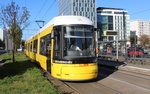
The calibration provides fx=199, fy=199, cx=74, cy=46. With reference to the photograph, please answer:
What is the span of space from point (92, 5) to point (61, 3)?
14930 mm

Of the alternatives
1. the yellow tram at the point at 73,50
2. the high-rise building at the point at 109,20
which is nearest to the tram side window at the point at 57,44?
the yellow tram at the point at 73,50

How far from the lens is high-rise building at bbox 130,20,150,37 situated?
16550cm

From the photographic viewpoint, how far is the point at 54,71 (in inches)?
375

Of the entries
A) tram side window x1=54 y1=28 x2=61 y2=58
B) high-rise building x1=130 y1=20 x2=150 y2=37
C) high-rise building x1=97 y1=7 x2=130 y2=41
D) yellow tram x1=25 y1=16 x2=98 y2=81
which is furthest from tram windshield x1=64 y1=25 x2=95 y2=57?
high-rise building x1=130 y1=20 x2=150 y2=37

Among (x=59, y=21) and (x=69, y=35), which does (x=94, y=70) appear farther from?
(x=59, y=21)

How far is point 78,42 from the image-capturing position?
9.17 meters

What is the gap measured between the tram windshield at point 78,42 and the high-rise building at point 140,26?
162334mm

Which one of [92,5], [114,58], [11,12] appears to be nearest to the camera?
[11,12]

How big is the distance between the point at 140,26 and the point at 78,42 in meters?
168

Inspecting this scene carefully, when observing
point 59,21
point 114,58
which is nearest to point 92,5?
point 114,58

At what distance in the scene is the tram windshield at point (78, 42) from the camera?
9102 millimetres

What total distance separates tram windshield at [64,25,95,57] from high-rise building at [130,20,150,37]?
162m

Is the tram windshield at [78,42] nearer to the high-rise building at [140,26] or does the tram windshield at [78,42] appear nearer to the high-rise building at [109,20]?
the high-rise building at [109,20]

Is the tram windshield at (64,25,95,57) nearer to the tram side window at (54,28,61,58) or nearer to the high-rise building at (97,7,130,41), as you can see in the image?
the tram side window at (54,28,61,58)
